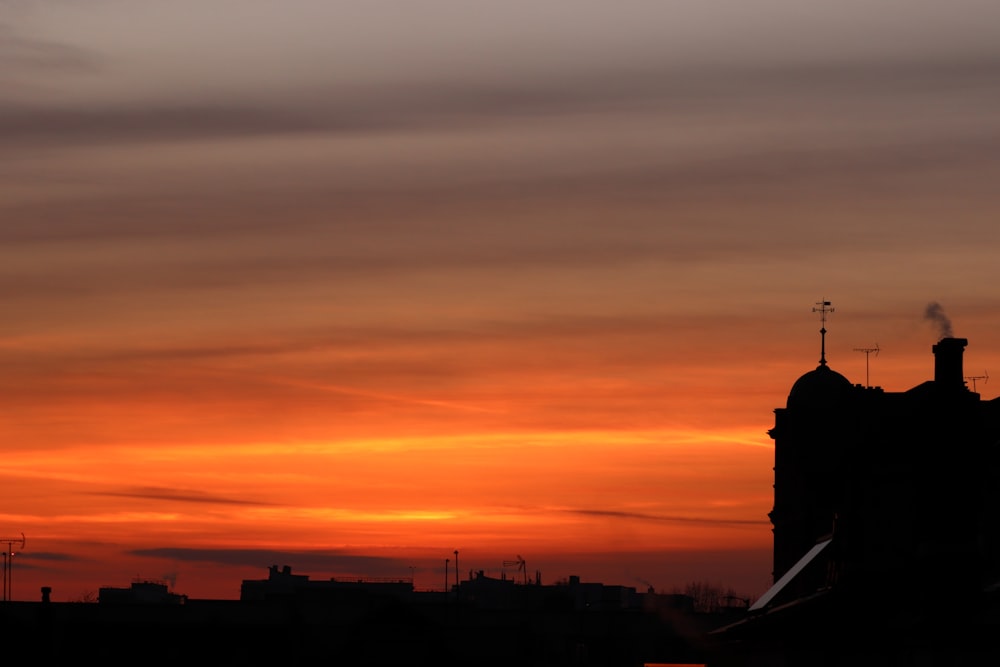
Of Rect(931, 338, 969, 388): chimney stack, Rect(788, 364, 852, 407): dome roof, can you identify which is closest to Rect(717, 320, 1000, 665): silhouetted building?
Rect(931, 338, 969, 388): chimney stack

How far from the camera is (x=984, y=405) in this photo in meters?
86.1

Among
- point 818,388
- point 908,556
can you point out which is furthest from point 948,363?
point 818,388

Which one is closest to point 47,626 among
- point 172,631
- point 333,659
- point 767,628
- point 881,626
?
point 172,631

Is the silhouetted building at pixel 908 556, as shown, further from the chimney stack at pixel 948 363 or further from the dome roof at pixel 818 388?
the dome roof at pixel 818 388

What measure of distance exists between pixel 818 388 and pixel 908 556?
7609cm

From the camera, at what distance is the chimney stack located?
53875 mm

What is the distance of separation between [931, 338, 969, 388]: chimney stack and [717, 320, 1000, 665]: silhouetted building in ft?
0.09

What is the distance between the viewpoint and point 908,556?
57.4 meters

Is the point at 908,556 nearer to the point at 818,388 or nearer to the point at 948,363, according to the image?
the point at 948,363

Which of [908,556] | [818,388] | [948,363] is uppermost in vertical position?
[818,388]

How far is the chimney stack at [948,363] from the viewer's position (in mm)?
53875

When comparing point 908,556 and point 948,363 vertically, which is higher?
point 948,363

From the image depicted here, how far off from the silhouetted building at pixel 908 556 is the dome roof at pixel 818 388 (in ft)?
175

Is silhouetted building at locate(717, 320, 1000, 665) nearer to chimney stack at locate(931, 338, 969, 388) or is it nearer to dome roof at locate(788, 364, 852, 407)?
chimney stack at locate(931, 338, 969, 388)
